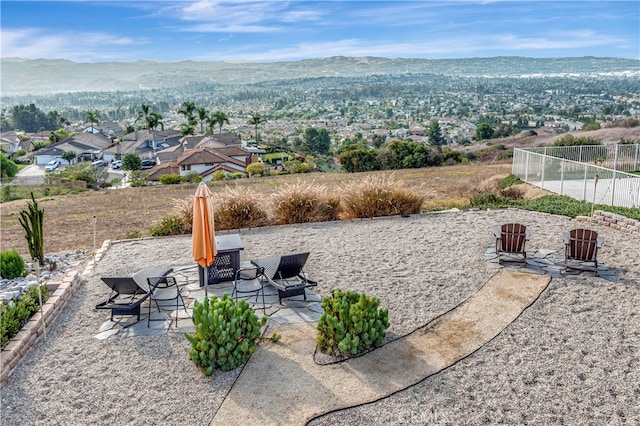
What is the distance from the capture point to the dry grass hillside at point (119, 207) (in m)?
12.6

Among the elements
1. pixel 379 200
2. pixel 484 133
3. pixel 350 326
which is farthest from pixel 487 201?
pixel 484 133

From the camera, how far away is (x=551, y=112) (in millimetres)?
107000

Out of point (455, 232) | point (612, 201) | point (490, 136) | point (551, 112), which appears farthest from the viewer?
point (551, 112)

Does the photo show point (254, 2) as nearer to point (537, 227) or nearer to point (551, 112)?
point (537, 227)

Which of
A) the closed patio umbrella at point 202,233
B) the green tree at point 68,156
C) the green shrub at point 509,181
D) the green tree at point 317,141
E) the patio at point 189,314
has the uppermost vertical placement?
the closed patio umbrella at point 202,233

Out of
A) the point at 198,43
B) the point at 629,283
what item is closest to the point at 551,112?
the point at 198,43

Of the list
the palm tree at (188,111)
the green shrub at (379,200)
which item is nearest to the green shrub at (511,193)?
the green shrub at (379,200)

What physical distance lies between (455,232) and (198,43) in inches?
1778

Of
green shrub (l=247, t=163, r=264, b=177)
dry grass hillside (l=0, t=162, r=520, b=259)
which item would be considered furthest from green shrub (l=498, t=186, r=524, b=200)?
green shrub (l=247, t=163, r=264, b=177)

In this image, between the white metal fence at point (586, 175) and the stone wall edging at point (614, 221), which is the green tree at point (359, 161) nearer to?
the white metal fence at point (586, 175)

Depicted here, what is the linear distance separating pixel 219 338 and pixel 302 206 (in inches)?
251

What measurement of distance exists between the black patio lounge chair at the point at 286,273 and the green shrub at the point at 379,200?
471 cm

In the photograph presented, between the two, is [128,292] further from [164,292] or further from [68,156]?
[68,156]

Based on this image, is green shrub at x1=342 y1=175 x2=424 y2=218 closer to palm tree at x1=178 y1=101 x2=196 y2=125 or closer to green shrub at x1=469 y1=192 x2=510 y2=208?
green shrub at x1=469 y1=192 x2=510 y2=208
